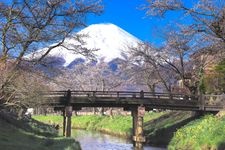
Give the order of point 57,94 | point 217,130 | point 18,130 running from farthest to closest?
point 57,94 < point 217,130 < point 18,130

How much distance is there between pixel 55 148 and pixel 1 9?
45.2 feet

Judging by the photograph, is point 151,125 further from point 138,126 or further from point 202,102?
point 202,102

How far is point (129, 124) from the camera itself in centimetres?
5841

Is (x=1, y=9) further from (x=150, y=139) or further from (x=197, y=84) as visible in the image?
(x=197, y=84)

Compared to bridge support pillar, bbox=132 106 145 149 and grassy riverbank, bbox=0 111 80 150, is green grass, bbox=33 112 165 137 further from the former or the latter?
grassy riverbank, bbox=0 111 80 150

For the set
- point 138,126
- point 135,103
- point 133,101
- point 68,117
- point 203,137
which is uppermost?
point 133,101

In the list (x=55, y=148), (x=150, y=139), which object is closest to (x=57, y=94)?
(x=150, y=139)

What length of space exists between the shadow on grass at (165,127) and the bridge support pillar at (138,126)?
199cm

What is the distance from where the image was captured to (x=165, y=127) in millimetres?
47906

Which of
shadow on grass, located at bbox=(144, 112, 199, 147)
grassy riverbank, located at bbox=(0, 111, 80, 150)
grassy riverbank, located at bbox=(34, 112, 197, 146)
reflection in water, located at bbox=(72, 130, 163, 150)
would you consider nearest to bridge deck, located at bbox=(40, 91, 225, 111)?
shadow on grass, located at bbox=(144, 112, 199, 147)

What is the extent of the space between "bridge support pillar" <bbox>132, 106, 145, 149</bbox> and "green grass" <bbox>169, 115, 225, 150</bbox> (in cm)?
635

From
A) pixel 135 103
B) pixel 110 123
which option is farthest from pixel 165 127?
pixel 110 123

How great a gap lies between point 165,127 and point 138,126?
3864 millimetres

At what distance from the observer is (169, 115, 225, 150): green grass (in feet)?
91.1
